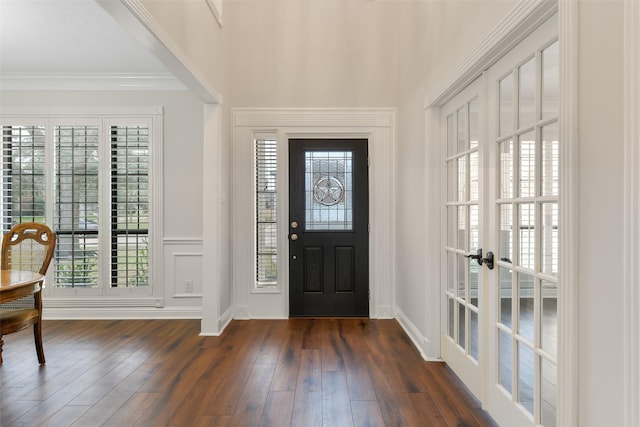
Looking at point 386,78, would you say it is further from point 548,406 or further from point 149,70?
point 548,406

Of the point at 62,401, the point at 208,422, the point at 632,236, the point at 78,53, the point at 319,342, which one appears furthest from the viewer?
the point at 78,53

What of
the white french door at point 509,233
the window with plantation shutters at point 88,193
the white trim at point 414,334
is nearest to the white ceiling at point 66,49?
the window with plantation shutters at point 88,193

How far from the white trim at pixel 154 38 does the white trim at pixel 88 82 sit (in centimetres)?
108

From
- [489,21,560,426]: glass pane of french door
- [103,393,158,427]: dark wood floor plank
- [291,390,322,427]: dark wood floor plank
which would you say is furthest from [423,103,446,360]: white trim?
[103,393,158,427]: dark wood floor plank

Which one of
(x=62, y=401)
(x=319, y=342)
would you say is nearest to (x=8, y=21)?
(x=62, y=401)

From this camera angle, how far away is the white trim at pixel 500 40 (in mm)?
1426

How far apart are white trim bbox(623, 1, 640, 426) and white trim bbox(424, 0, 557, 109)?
0.49 meters

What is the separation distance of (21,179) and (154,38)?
9.76 ft

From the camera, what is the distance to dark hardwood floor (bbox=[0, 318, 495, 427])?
200 cm

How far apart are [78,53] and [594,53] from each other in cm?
414

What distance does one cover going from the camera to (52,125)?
12.6 feet

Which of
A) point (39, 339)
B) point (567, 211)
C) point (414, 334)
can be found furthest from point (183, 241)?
point (567, 211)

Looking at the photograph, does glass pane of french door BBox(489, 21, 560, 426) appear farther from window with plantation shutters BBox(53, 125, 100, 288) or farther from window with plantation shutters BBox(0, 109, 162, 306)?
window with plantation shutters BBox(53, 125, 100, 288)

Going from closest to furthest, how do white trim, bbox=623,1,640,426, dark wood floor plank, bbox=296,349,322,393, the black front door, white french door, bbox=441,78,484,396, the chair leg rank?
white trim, bbox=623,1,640,426
white french door, bbox=441,78,484,396
dark wood floor plank, bbox=296,349,322,393
the chair leg
the black front door
